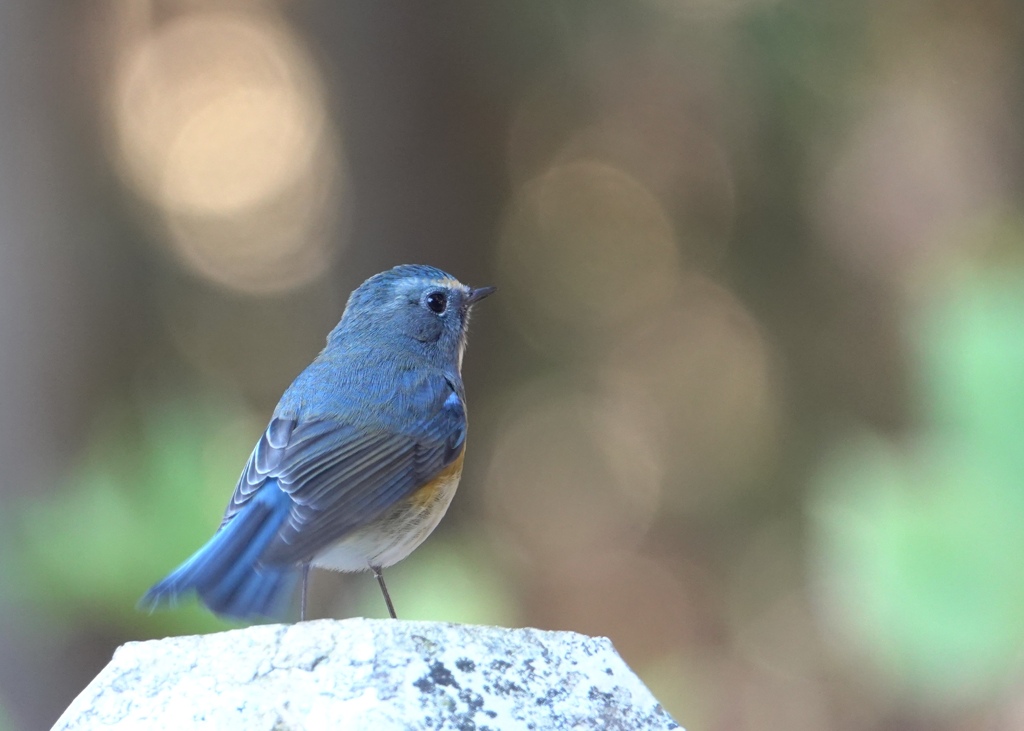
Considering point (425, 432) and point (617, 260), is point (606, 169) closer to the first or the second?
point (617, 260)

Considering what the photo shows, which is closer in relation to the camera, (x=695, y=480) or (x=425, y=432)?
(x=425, y=432)

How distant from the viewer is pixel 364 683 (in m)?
1.63

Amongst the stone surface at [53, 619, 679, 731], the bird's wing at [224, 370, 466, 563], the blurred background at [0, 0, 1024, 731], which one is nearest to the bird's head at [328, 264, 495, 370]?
the bird's wing at [224, 370, 466, 563]

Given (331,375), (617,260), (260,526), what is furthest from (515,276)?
(260,526)

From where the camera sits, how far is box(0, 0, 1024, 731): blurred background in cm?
394

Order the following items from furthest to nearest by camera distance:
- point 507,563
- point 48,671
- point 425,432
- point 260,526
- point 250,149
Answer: point 250,149 → point 507,563 → point 48,671 → point 425,432 → point 260,526

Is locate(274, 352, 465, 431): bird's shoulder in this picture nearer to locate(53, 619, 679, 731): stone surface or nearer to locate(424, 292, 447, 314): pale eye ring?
locate(424, 292, 447, 314): pale eye ring

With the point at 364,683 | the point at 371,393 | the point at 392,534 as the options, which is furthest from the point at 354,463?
the point at 364,683

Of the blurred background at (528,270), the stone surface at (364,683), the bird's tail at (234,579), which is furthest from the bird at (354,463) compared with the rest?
the stone surface at (364,683)

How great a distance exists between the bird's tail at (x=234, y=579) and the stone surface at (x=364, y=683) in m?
0.39

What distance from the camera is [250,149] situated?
611cm

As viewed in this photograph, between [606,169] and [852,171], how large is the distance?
148 cm

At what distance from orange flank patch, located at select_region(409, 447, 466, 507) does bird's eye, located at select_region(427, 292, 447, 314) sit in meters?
0.68

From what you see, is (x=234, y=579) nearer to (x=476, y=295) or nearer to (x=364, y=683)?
(x=364, y=683)
